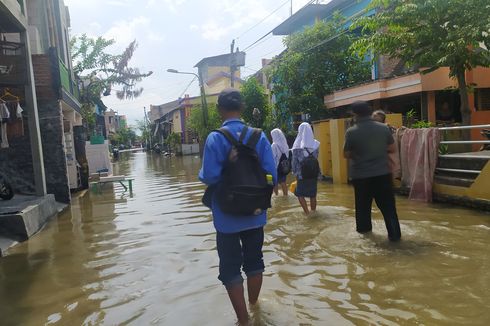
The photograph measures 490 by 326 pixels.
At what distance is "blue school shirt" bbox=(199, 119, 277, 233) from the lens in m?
3.32

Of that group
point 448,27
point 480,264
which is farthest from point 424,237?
point 448,27

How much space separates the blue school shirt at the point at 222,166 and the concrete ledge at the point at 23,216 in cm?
510

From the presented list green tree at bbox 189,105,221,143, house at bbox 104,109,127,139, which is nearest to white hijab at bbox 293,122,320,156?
green tree at bbox 189,105,221,143

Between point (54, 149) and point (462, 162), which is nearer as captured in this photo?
point (462, 162)

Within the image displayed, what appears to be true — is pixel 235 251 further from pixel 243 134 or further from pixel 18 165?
pixel 18 165

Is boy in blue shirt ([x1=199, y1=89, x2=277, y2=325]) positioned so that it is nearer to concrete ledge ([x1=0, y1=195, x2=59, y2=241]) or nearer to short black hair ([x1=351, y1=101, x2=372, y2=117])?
short black hair ([x1=351, y1=101, x2=372, y2=117])

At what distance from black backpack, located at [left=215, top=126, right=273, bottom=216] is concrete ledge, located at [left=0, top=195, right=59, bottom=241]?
5.20 m

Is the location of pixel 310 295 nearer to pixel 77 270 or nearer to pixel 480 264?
pixel 480 264

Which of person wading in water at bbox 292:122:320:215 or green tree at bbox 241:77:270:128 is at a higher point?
green tree at bbox 241:77:270:128

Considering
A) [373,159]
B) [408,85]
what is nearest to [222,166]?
[373,159]

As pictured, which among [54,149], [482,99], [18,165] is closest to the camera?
[18,165]

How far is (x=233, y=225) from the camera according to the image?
3.38m

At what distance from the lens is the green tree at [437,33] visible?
9.38m

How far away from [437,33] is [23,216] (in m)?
8.89
